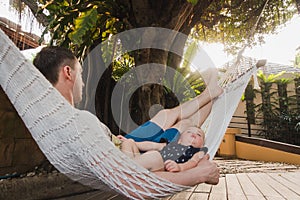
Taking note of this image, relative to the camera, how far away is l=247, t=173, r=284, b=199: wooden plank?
5.47 feet

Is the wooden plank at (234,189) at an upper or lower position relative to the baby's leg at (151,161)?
lower

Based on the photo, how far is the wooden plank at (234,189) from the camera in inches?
64.4

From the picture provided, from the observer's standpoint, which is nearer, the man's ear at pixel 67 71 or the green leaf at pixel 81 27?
the man's ear at pixel 67 71

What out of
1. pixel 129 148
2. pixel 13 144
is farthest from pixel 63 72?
pixel 13 144

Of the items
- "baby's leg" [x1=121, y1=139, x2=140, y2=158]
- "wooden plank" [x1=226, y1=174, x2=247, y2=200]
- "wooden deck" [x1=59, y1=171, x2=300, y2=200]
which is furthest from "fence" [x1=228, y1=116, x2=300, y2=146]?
→ "baby's leg" [x1=121, y1=139, x2=140, y2=158]

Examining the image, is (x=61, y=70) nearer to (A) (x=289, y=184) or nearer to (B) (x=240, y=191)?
(B) (x=240, y=191)

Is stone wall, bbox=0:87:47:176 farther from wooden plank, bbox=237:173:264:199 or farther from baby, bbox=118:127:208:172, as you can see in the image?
wooden plank, bbox=237:173:264:199

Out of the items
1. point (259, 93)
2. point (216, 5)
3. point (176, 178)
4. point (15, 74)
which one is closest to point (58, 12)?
point (15, 74)

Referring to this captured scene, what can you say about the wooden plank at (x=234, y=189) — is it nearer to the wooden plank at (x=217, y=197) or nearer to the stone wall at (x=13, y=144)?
the wooden plank at (x=217, y=197)

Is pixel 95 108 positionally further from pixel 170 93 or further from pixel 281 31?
pixel 281 31

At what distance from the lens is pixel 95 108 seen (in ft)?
7.22

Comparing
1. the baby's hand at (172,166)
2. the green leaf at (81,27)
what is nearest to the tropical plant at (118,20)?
the green leaf at (81,27)

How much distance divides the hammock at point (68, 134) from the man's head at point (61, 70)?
0.33 feet

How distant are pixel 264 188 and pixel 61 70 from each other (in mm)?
1621
